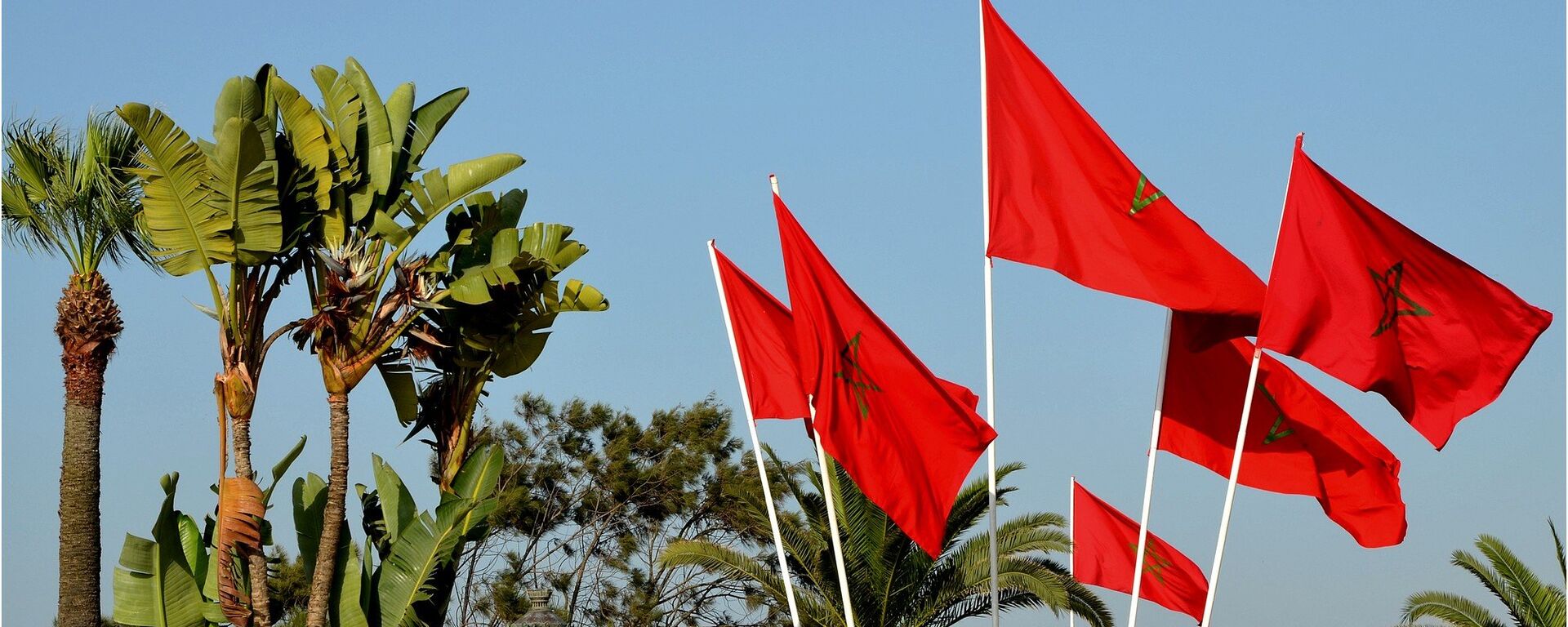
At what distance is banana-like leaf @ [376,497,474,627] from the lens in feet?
47.5

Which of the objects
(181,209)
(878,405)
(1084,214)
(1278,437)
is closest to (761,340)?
(878,405)

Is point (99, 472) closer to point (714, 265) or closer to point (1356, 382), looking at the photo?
point (714, 265)

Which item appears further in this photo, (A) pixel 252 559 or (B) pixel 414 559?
(B) pixel 414 559

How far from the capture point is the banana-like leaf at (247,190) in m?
13.6

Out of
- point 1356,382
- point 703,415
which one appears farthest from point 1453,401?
point 703,415

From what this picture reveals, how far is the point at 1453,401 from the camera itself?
11.1 meters

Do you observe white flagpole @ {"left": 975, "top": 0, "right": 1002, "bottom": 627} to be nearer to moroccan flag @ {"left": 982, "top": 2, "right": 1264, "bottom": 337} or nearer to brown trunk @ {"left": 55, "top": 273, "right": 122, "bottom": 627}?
moroccan flag @ {"left": 982, "top": 2, "right": 1264, "bottom": 337}

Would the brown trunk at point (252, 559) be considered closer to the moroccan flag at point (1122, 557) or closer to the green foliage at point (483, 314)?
the green foliage at point (483, 314)

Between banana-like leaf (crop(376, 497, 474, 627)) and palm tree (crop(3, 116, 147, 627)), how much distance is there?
2.74 m

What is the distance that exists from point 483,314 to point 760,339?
12.4 feet

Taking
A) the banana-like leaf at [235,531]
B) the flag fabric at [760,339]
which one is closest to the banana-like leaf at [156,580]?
the banana-like leaf at [235,531]

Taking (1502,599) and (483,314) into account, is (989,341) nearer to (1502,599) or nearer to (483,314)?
(483,314)

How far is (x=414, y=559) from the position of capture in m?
14.5

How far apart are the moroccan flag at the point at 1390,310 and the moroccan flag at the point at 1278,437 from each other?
1236 millimetres
